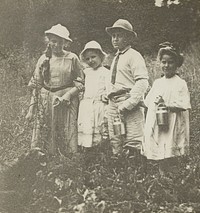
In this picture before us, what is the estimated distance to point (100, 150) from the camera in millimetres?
3828

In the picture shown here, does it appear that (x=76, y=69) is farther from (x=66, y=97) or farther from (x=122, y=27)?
(x=122, y=27)

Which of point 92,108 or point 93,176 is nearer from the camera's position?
point 93,176

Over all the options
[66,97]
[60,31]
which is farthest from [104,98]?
[60,31]

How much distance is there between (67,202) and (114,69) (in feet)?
3.91

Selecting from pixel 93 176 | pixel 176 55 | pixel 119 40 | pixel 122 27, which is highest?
pixel 122 27

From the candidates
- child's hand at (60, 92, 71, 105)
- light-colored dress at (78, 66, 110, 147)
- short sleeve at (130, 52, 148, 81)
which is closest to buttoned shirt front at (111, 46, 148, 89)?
short sleeve at (130, 52, 148, 81)

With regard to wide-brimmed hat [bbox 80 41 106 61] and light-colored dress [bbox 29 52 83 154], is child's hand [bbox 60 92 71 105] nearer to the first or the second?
light-colored dress [bbox 29 52 83 154]

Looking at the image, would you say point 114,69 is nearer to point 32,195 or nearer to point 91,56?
point 91,56

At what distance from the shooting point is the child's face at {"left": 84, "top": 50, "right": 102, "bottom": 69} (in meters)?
3.88

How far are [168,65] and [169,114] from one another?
420 millimetres

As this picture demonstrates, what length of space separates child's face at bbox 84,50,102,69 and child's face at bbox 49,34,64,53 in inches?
9.4

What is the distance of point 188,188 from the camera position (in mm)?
3709

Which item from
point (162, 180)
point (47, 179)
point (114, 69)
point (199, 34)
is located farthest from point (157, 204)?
point (199, 34)

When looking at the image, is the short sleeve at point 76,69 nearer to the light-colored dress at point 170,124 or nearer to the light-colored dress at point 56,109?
the light-colored dress at point 56,109
